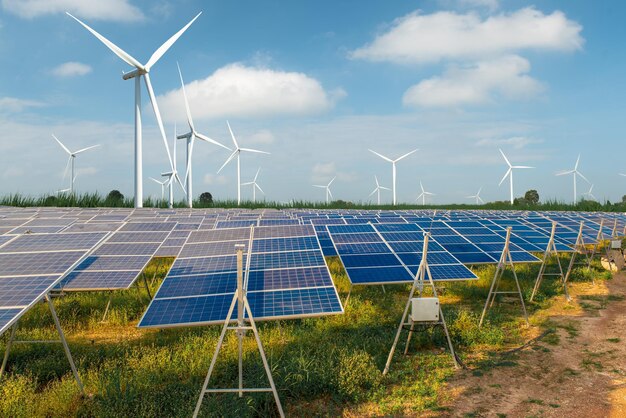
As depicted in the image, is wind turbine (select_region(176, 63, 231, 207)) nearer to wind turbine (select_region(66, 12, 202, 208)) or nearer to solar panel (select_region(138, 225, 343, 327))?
wind turbine (select_region(66, 12, 202, 208))

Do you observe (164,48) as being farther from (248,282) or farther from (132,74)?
(248,282)

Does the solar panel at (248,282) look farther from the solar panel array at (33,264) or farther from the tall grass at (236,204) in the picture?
the tall grass at (236,204)

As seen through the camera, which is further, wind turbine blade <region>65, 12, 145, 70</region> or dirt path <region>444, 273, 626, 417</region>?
wind turbine blade <region>65, 12, 145, 70</region>

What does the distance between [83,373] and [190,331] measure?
3318 mm

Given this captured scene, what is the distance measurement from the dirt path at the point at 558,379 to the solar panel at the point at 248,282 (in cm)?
344

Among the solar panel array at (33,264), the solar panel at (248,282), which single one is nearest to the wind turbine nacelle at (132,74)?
the solar panel array at (33,264)

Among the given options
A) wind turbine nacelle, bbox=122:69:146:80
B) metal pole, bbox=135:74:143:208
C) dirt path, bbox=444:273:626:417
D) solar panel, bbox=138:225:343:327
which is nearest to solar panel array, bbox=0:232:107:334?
solar panel, bbox=138:225:343:327

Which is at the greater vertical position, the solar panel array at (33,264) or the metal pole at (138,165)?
the metal pole at (138,165)

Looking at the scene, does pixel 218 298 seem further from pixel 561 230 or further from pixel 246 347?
pixel 561 230

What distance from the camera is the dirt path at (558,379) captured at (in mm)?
8648

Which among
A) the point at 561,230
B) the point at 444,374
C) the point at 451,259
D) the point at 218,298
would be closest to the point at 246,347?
the point at 218,298

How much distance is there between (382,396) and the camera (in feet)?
29.5

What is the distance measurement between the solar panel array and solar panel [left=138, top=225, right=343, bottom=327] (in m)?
1.75

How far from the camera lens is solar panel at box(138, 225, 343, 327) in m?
7.96
